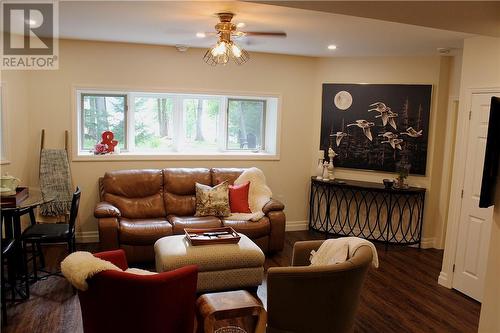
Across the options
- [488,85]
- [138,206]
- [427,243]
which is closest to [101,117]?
[138,206]

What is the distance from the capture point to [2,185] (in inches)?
137

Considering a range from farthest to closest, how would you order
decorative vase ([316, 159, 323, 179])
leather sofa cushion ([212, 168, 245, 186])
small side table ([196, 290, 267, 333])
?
decorative vase ([316, 159, 323, 179]) → leather sofa cushion ([212, 168, 245, 186]) → small side table ([196, 290, 267, 333])

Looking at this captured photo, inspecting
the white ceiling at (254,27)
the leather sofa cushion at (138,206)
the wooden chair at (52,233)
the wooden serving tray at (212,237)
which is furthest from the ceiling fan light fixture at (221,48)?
the leather sofa cushion at (138,206)

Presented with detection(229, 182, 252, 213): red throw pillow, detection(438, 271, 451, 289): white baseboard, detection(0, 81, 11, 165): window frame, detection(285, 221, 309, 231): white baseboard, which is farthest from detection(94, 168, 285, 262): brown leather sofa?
detection(438, 271, 451, 289): white baseboard

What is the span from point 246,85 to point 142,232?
8.31 feet

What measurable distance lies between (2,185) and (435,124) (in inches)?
192

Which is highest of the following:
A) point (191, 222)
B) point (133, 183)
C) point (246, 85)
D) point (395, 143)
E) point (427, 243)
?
point (246, 85)

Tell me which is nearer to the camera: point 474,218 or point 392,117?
point 474,218

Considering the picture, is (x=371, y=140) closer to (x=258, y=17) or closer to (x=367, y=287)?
(x=367, y=287)

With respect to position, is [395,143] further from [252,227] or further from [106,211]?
[106,211]

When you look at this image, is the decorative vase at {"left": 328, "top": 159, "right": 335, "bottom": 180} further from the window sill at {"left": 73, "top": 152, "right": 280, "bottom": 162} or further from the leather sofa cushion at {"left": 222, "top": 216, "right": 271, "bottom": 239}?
the leather sofa cushion at {"left": 222, "top": 216, "right": 271, "bottom": 239}

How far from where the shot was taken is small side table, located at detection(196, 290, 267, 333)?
2551 millimetres

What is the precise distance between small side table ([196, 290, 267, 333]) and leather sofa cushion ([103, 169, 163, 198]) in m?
2.58

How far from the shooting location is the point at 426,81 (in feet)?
17.4
